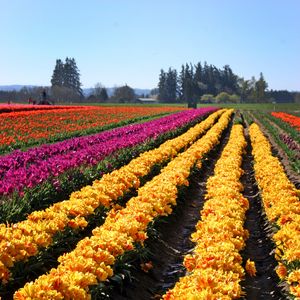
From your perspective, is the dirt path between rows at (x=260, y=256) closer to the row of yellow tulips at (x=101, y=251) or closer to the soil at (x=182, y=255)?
the soil at (x=182, y=255)

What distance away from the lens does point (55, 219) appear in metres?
7.21

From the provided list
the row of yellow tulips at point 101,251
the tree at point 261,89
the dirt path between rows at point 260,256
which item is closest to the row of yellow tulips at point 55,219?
the row of yellow tulips at point 101,251

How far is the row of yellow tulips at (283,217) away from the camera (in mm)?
6391

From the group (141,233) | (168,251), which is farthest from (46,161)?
(141,233)

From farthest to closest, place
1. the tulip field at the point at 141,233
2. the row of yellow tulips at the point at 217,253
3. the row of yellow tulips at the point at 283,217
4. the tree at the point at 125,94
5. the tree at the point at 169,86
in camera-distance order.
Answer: the tree at the point at 169,86
the tree at the point at 125,94
the row of yellow tulips at the point at 283,217
the tulip field at the point at 141,233
the row of yellow tulips at the point at 217,253

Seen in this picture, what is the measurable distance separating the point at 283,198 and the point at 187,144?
465 inches

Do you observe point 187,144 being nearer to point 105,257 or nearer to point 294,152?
point 294,152

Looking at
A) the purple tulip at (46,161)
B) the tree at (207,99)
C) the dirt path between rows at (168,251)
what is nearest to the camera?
the dirt path between rows at (168,251)

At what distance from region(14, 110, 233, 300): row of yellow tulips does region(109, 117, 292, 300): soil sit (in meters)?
0.58

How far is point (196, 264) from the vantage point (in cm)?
626

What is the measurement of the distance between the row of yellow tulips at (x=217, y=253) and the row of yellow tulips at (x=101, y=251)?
0.87 meters

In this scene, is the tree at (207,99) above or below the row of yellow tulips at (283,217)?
above

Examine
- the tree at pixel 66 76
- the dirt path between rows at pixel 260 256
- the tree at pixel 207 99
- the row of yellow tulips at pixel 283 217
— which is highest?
the tree at pixel 66 76

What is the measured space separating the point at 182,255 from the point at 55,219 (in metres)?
2.70
